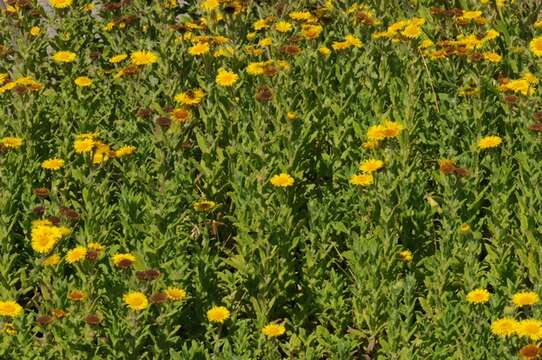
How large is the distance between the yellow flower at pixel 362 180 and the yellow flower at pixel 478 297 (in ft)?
3.07

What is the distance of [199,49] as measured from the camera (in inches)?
289

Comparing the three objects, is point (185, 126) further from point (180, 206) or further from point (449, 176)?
point (449, 176)

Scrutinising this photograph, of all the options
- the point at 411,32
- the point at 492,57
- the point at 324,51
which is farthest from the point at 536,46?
the point at 324,51

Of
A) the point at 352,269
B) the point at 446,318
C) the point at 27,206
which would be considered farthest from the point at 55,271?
the point at 446,318

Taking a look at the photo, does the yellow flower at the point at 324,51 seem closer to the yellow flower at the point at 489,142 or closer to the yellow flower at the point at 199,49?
the yellow flower at the point at 199,49

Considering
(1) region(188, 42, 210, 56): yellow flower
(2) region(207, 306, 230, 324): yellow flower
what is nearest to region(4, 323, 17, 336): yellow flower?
(2) region(207, 306, 230, 324): yellow flower

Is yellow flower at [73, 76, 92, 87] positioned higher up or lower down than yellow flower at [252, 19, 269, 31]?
lower down

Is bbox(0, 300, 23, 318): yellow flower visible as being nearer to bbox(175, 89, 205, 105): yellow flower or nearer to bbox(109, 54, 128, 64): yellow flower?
bbox(175, 89, 205, 105): yellow flower

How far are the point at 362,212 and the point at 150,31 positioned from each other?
107 inches

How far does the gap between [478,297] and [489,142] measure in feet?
4.15

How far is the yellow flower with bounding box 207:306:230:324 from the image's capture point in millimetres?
5750

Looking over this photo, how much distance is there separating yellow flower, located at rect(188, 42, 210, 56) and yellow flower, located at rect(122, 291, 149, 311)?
2.24 metres

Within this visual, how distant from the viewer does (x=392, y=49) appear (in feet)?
25.2

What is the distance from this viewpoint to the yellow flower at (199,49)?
7332 millimetres
